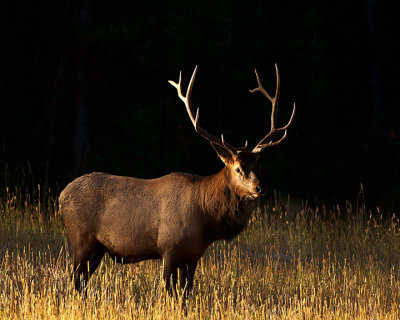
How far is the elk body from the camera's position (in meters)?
7.14

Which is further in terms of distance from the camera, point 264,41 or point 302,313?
point 264,41

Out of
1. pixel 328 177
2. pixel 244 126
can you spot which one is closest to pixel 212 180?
pixel 328 177

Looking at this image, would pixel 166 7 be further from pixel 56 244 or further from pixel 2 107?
pixel 56 244

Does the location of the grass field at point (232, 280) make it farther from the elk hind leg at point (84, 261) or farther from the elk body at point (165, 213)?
the elk body at point (165, 213)

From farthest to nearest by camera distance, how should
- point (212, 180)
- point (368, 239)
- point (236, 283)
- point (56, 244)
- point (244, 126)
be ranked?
point (244, 126), point (368, 239), point (56, 244), point (236, 283), point (212, 180)

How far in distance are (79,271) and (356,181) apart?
10.2 m

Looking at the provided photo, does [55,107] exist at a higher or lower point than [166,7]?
lower

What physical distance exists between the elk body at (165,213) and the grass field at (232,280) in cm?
33

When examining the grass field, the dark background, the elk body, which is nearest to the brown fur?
the elk body

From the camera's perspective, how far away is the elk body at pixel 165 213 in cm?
714

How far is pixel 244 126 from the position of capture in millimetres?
20469

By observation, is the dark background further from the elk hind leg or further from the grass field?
the elk hind leg

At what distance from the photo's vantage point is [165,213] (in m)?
7.27

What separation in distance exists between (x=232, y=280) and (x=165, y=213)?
1.62 meters
